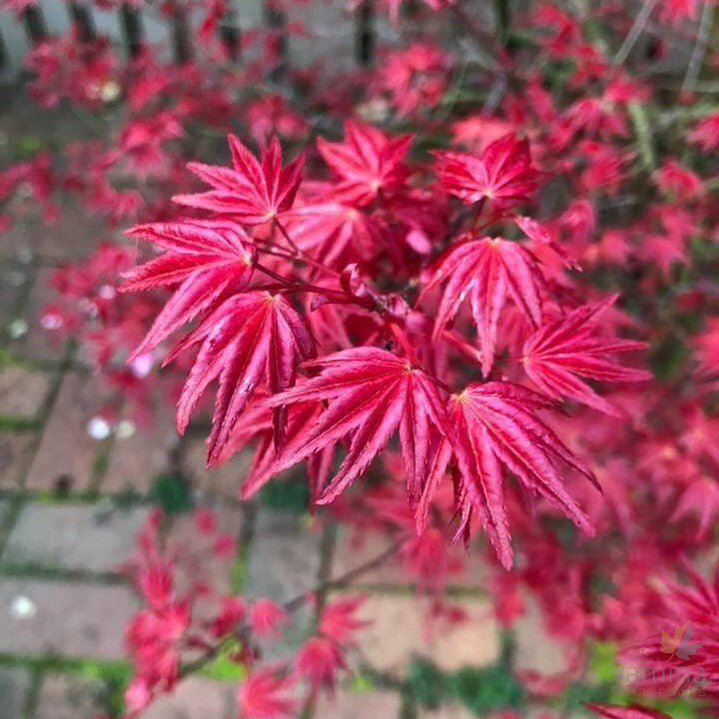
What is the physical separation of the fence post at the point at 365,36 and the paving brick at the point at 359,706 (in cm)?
249

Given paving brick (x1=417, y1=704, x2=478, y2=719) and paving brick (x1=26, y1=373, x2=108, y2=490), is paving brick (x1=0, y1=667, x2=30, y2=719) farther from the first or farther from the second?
paving brick (x1=417, y1=704, x2=478, y2=719)

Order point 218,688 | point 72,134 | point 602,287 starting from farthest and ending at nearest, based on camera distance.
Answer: point 72,134, point 602,287, point 218,688

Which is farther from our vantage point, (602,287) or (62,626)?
(602,287)

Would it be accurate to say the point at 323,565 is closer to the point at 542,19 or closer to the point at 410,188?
the point at 410,188

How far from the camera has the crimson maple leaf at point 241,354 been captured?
2.91ft

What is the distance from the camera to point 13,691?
6.46 ft

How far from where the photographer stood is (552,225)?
1753 mm

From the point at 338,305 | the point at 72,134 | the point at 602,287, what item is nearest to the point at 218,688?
the point at 338,305

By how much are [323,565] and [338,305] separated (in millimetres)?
1236

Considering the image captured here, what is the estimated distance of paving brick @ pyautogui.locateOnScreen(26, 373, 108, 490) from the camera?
235cm

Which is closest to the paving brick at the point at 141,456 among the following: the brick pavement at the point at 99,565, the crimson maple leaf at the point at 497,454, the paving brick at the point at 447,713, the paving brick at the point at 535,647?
the brick pavement at the point at 99,565

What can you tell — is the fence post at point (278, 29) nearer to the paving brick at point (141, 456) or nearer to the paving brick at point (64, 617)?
the paving brick at point (141, 456)

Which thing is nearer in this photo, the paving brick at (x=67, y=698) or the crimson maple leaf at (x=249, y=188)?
the crimson maple leaf at (x=249, y=188)

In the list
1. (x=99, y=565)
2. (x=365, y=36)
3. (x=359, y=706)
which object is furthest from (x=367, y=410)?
(x=365, y=36)
